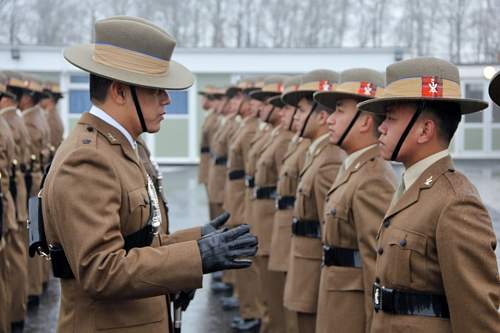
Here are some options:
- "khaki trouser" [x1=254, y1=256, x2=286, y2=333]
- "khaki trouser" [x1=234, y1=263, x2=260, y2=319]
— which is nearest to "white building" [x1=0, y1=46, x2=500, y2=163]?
"khaki trouser" [x1=234, y1=263, x2=260, y2=319]

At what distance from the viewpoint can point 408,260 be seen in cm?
362

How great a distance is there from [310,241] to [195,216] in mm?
9981

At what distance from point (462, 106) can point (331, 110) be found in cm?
247

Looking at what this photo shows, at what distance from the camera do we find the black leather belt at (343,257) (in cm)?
488

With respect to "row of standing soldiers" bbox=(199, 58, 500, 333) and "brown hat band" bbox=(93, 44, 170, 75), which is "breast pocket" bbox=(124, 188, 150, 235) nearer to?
"brown hat band" bbox=(93, 44, 170, 75)

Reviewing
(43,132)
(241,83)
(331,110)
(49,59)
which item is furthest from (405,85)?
(49,59)

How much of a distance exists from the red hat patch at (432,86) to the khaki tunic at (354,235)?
42.5 inches

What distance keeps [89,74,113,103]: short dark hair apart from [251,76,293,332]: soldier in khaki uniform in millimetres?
4042

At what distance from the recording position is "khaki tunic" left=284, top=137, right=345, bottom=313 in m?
5.71

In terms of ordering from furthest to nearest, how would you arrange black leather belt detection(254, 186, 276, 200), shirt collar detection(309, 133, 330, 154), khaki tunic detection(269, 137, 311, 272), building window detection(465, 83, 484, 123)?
building window detection(465, 83, 484, 123), black leather belt detection(254, 186, 276, 200), khaki tunic detection(269, 137, 311, 272), shirt collar detection(309, 133, 330, 154)

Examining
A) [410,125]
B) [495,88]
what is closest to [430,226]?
[410,125]

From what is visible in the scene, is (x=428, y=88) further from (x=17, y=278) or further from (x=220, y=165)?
(x=220, y=165)

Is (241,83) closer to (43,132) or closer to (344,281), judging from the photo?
(43,132)

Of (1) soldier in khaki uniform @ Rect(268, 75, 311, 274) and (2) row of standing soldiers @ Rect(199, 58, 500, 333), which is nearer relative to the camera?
(2) row of standing soldiers @ Rect(199, 58, 500, 333)
